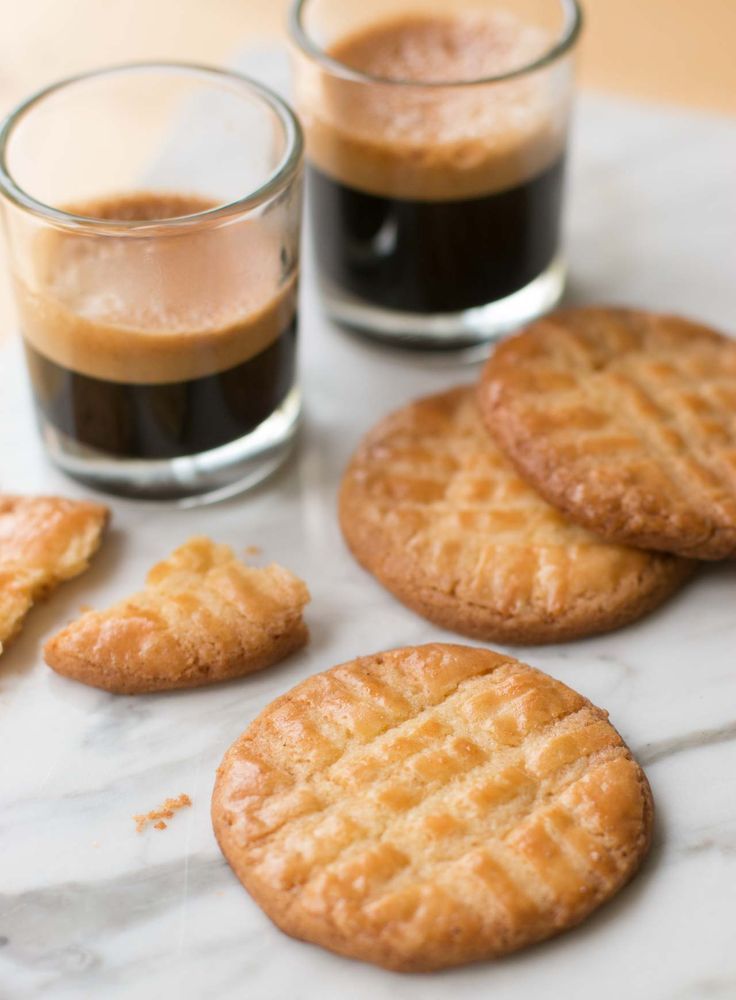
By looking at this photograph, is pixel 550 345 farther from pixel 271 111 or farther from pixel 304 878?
pixel 304 878

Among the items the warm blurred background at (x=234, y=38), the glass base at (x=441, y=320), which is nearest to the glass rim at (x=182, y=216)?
the glass base at (x=441, y=320)

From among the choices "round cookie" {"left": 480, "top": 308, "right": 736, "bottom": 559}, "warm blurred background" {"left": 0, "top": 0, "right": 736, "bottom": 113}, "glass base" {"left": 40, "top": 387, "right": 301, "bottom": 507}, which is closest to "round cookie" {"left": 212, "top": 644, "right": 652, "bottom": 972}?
"round cookie" {"left": 480, "top": 308, "right": 736, "bottom": 559}

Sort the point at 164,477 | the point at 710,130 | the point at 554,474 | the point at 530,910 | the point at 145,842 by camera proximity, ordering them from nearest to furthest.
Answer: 1. the point at 530,910
2. the point at 145,842
3. the point at 554,474
4. the point at 164,477
5. the point at 710,130

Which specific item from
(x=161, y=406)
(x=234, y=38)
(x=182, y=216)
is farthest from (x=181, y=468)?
(x=234, y=38)

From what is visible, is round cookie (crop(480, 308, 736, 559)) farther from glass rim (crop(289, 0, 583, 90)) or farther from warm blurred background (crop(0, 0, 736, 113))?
warm blurred background (crop(0, 0, 736, 113))

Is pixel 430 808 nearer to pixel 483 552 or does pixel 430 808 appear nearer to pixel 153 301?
pixel 483 552

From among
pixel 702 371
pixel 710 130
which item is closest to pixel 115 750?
pixel 702 371
